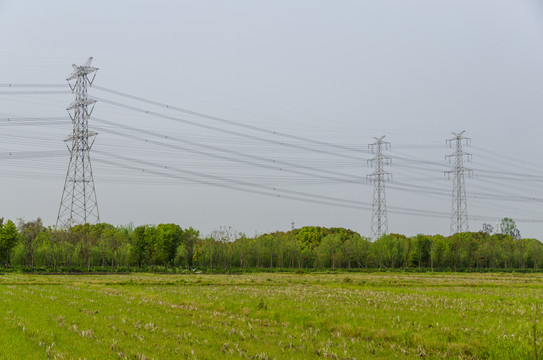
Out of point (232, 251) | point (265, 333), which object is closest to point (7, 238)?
point (232, 251)

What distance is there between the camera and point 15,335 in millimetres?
13617

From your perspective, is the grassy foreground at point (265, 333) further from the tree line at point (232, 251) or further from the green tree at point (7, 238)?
the tree line at point (232, 251)

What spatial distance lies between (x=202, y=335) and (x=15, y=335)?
5761 mm

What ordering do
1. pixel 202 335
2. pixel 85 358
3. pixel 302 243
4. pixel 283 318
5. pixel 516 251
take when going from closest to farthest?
pixel 85 358
pixel 202 335
pixel 283 318
pixel 516 251
pixel 302 243

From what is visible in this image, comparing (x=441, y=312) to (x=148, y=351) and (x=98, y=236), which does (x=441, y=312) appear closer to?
(x=148, y=351)

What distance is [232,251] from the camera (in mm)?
121875

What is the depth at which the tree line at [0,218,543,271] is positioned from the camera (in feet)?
335

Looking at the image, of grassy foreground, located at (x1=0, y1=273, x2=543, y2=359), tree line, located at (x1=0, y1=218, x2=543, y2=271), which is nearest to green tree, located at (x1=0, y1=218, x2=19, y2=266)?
tree line, located at (x1=0, y1=218, x2=543, y2=271)

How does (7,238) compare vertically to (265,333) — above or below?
above

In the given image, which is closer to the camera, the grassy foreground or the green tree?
the grassy foreground

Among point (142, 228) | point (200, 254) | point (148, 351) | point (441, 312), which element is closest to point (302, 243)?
point (200, 254)

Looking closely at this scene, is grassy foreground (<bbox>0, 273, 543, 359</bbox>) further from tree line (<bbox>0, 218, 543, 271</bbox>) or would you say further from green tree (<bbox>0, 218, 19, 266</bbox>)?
tree line (<bbox>0, 218, 543, 271</bbox>)

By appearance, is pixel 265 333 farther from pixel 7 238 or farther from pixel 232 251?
pixel 232 251

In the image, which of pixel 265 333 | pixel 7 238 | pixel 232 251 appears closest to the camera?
pixel 265 333
